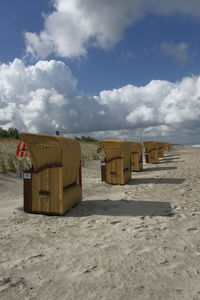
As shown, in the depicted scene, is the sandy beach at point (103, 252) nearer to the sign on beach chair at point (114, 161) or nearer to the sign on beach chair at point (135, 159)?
the sign on beach chair at point (114, 161)

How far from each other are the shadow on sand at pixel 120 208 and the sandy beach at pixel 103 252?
3cm

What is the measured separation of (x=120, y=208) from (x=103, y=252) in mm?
2741

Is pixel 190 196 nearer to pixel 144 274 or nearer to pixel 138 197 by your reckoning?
pixel 138 197

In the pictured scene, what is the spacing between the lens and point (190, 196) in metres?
7.44

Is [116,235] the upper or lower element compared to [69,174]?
lower

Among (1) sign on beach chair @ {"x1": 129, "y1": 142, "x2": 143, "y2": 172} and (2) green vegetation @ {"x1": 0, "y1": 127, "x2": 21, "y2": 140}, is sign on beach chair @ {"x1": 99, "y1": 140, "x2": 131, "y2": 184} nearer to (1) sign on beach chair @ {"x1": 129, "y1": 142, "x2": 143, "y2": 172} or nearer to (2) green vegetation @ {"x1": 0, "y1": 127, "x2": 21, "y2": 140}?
(1) sign on beach chair @ {"x1": 129, "y1": 142, "x2": 143, "y2": 172}

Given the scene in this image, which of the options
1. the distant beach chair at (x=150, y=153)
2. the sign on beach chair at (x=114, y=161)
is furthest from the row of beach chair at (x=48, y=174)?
the distant beach chair at (x=150, y=153)

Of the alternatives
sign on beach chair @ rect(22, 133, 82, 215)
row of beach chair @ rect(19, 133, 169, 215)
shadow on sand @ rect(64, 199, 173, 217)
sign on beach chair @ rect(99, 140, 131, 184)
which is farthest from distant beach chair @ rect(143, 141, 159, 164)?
sign on beach chair @ rect(22, 133, 82, 215)

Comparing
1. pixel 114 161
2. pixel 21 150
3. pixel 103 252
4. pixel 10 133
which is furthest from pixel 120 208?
pixel 10 133

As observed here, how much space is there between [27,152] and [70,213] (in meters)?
2.00

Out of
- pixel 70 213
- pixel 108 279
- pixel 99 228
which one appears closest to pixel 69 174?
pixel 70 213

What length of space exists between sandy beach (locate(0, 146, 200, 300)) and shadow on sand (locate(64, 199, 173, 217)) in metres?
0.03

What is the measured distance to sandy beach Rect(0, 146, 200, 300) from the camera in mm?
2621

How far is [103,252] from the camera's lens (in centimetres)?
354
